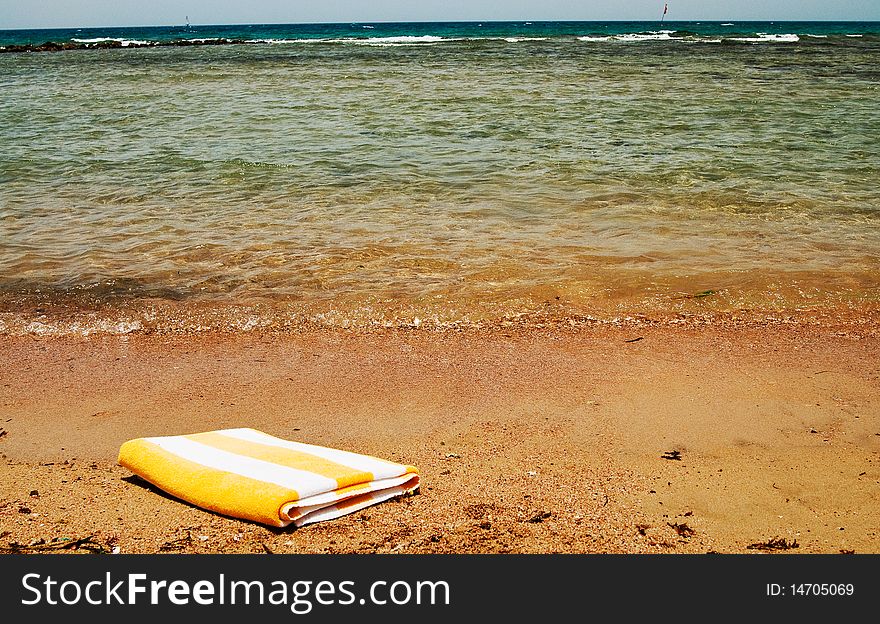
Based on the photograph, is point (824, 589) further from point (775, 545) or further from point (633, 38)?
point (633, 38)

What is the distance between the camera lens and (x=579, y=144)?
12.7 meters

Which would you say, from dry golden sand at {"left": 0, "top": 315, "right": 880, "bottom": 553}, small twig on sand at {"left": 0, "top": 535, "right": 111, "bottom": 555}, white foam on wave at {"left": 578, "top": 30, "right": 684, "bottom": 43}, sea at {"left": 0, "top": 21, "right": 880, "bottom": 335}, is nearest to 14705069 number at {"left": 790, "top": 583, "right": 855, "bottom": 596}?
dry golden sand at {"left": 0, "top": 315, "right": 880, "bottom": 553}

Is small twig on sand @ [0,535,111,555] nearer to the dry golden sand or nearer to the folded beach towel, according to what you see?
the dry golden sand

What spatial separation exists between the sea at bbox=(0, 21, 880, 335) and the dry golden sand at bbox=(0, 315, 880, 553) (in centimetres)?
56

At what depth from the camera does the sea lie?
6238 millimetres

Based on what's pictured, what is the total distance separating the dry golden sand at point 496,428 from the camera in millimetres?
3164

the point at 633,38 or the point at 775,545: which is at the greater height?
the point at 633,38

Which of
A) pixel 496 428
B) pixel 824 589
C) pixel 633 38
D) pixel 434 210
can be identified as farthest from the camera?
pixel 633 38

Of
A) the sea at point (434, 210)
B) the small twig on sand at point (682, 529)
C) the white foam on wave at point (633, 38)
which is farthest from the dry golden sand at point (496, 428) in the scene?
the white foam on wave at point (633, 38)

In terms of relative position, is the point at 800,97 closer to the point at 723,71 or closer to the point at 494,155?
the point at 723,71

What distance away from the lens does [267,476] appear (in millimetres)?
3254

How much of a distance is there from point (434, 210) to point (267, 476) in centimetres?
603

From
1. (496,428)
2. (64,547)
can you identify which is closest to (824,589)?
(496,428)

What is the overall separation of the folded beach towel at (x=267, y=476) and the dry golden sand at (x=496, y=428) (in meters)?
0.07
